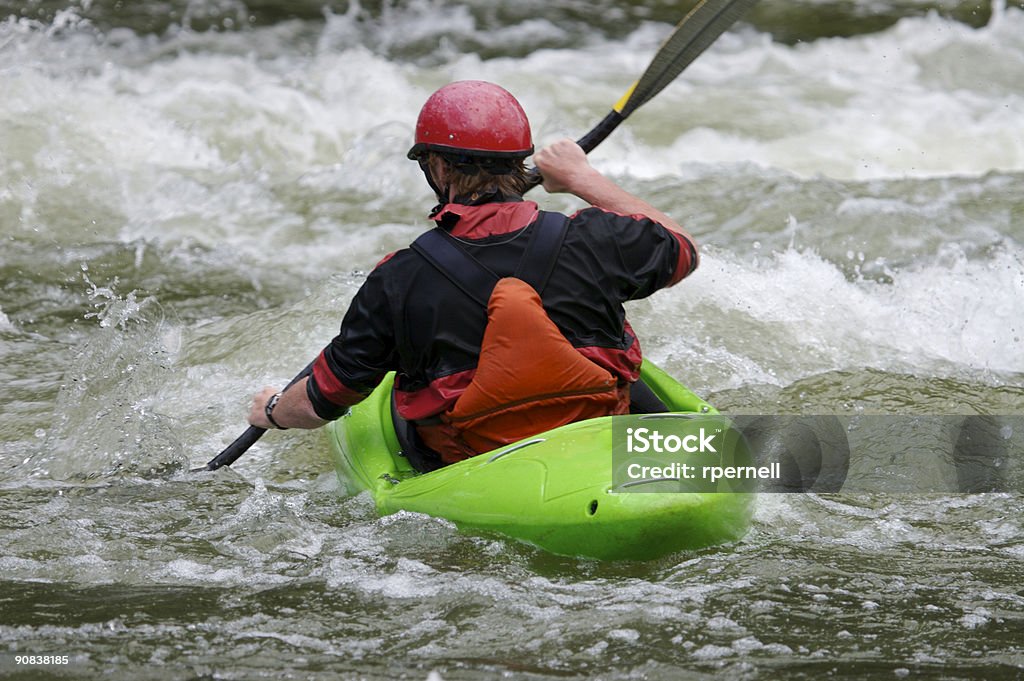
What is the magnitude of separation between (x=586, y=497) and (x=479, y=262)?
2.02ft

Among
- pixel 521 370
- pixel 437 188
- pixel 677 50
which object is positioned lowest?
pixel 521 370

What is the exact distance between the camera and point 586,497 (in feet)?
9.80

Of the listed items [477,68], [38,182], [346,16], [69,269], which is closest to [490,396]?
[69,269]

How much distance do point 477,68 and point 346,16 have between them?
1821mm

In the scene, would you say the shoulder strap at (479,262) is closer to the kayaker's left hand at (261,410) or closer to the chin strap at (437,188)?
the chin strap at (437,188)

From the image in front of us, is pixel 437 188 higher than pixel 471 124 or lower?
lower

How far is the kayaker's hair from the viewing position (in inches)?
122

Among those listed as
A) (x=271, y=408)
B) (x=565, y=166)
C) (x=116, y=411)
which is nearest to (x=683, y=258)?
(x=565, y=166)

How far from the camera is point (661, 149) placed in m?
8.77

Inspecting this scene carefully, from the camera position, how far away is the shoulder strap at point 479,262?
9.95 ft

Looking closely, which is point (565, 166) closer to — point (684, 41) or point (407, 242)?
point (684, 41)

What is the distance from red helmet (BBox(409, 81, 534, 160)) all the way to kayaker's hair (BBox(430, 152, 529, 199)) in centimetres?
4

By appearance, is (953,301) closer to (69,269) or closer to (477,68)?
(69,269)

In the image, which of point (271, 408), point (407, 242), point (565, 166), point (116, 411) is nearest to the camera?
point (565, 166)
